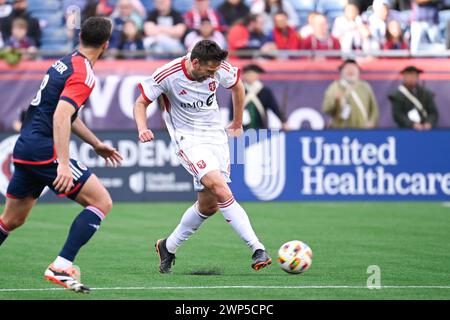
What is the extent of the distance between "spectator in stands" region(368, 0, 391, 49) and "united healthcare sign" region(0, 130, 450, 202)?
7.92 feet

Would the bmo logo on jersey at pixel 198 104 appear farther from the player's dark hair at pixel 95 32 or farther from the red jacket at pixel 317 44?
the red jacket at pixel 317 44

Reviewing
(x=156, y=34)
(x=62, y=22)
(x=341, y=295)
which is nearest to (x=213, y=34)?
(x=156, y=34)

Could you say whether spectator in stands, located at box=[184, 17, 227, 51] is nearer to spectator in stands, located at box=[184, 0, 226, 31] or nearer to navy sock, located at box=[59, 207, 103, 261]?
spectator in stands, located at box=[184, 0, 226, 31]

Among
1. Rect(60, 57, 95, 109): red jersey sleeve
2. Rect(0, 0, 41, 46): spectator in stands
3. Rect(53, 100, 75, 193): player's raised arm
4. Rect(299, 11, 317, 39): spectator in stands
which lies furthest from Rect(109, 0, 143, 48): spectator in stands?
Answer: Rect(53, 100, 75, 193): player's raised arm

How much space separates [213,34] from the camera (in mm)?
21031

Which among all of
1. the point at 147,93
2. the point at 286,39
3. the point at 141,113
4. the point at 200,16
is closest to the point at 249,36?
the point at 286,39

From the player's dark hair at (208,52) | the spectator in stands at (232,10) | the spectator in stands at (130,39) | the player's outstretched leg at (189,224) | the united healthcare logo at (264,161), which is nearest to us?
the player's dark hair at (208,52)

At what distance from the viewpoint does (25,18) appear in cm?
2092

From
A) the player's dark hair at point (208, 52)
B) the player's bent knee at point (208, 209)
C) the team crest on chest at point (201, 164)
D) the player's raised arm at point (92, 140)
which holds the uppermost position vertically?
the player's dark hair at point (208, 52)

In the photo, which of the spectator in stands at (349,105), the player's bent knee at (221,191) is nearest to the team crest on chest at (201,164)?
the player's bent knee at (221,191)

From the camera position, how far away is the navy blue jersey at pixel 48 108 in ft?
29.2

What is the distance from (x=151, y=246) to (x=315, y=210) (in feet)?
18.2

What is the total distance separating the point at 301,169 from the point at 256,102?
1489 millimetres

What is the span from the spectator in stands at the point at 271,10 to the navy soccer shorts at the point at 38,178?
13133 mm
